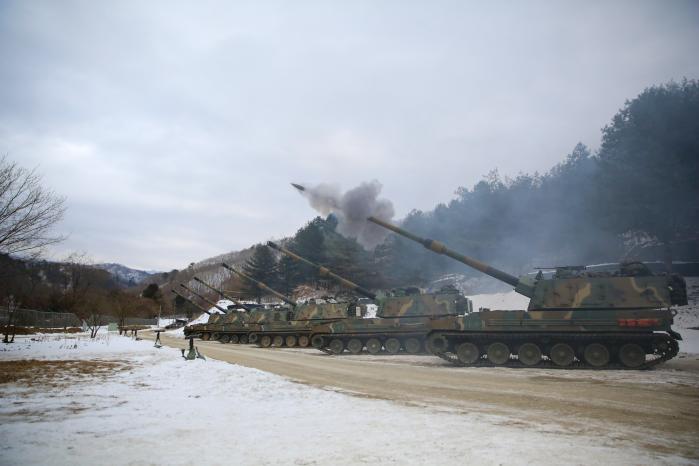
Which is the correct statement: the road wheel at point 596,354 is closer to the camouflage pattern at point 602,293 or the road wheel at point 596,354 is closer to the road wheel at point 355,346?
the camouflage pattern at point 602,293

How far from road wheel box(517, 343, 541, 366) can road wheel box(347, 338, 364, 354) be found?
8.19 meters

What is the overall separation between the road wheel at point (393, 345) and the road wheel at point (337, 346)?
230 centimetres

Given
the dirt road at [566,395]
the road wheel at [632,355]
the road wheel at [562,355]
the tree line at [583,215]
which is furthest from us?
the tree line at [583,215]

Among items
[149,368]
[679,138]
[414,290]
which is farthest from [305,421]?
[679,138]

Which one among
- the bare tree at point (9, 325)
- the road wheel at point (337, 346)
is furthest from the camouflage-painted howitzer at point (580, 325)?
the bare tree at point (9, 325)

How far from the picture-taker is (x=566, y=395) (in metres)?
7.98

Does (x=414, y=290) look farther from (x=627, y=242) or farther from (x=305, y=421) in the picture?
(x=627, y=242)

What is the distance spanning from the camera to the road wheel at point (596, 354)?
505 inches

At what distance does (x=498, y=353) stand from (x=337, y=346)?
8656 millimetres

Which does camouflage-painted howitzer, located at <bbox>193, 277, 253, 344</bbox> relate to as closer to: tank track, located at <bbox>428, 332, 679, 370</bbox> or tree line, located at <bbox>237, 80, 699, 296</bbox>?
tree line, located at <bbox>237, 80, 699, 296</bbox>

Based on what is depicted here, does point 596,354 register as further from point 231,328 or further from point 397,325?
point 231,328

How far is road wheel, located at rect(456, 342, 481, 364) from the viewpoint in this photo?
14.4 m

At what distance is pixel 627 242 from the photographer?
36938mm

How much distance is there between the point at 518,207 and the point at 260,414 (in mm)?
33620
